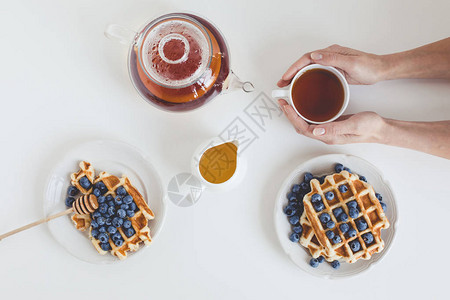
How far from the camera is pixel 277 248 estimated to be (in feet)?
3.99

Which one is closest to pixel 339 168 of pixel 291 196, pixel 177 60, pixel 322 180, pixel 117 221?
pixel 322 180

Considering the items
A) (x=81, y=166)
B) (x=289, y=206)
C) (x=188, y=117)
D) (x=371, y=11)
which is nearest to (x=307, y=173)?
(x=289, y=206)

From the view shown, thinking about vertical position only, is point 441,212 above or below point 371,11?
below

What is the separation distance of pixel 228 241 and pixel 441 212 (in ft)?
2.21

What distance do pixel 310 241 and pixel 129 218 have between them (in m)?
0.55

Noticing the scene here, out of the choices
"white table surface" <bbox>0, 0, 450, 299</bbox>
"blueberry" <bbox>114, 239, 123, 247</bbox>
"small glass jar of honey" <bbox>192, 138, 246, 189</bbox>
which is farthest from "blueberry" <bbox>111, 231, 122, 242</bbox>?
"small glass jar of honey" <bbox>192, 138, 246, 189</bbox>

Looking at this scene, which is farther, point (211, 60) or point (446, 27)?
point (446, 27)

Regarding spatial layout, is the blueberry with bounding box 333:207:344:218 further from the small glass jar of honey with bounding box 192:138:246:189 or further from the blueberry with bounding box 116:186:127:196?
the blueberry with bounding box 116:186:127:196

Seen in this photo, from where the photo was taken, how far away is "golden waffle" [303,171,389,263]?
1.13m

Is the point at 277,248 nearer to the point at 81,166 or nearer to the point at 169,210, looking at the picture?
the point at 169,210

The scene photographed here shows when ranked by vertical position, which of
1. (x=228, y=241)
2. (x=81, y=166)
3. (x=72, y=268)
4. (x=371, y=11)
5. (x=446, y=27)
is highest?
(x=446, y=27)

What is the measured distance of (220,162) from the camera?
1.16m

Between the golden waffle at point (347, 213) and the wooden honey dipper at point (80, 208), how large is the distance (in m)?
0.62

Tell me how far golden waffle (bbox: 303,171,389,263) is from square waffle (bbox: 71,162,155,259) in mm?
477
